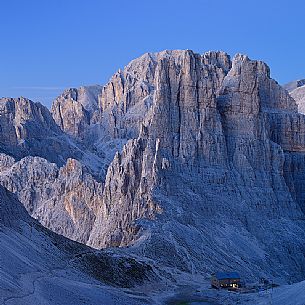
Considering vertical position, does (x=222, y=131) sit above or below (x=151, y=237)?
above

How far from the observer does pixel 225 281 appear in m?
74.9

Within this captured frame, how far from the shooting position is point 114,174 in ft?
350

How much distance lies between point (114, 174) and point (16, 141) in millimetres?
64296

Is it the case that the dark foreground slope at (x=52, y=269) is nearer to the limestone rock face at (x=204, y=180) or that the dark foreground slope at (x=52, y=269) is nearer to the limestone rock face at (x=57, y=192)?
the limestone rock face at (x=204, y=180)

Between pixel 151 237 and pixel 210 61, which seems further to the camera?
pixel 210 61

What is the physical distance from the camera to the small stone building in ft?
245

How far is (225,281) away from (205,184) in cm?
3150

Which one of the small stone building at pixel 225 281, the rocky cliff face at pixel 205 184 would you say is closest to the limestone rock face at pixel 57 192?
the rocky cliff face at pixel 205 184

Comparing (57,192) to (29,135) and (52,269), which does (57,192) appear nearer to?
(29,135)

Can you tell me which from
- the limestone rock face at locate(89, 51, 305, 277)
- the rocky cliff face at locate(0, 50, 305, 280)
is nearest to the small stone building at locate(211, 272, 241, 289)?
the rocky cliff face at locate(0, 50, 305, 280)

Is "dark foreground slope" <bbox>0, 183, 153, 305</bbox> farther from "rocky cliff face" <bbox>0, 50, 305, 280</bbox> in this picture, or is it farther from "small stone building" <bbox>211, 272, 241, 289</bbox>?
"rocky cliff face" <bbox>0, 50, 305, 280</bbox>

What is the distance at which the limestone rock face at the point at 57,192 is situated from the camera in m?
124

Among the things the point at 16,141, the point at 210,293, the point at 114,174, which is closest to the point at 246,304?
the point at 210,293

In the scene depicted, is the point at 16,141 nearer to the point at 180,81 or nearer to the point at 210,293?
the point at 180,81
